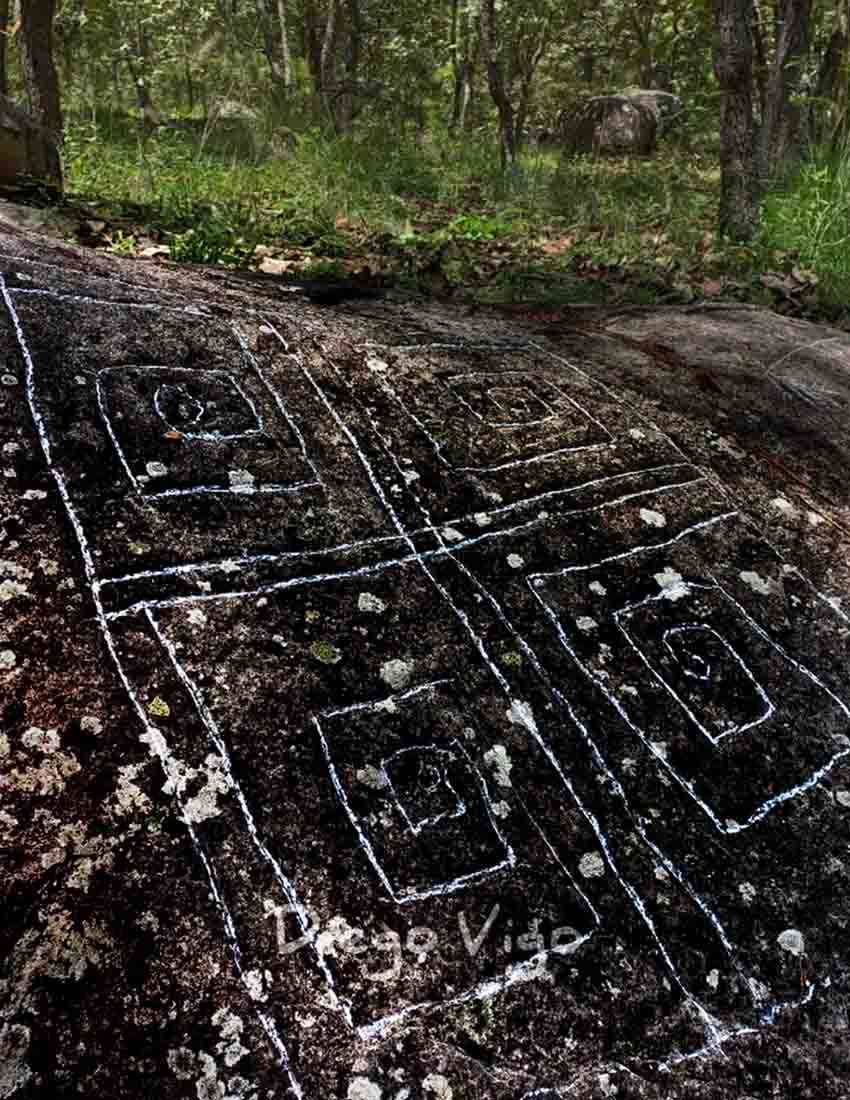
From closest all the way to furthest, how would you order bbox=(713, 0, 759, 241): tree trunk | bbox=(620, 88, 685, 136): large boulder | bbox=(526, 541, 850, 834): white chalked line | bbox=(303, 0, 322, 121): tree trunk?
bbox=(526, 541, 850, 834): white chalked line → bbox=(713, 0, 759, 241): tree trunk → bbox=(303, 0, 322, 121): tree trunk → bbox=(620, 88, 685, 136): large boulder

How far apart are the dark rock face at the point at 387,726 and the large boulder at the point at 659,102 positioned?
34.3 feet

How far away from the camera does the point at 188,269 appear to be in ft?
9.45

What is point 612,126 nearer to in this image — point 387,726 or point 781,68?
point 781,68

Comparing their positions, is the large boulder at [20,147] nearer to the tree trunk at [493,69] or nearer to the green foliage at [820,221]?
the green foliage at [820,221]

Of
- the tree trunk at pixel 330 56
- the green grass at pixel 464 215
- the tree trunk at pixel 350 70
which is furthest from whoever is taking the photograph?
the tree trunk at pixel 330 56

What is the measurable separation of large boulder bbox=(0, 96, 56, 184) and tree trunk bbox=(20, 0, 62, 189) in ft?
4.56

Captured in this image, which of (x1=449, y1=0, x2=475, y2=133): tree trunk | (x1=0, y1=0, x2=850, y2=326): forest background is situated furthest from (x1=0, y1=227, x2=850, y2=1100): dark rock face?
(x1=449, y1=0, x2=475, y2=133): tree trunk

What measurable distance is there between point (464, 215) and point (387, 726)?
16.9ft

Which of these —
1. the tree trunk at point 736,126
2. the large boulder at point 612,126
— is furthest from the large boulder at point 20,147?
the large boulder at point 612,126

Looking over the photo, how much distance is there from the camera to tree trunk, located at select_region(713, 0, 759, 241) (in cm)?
529

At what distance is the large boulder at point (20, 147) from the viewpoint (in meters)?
4.06

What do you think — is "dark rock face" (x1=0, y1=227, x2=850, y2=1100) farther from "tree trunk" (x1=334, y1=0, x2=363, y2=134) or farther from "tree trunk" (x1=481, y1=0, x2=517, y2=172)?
"tree trunk" (x1=334, y1=0, x2=363, y2=134)

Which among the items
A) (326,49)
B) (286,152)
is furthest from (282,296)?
(326,49)

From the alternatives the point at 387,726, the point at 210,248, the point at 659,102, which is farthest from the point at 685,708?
the point at 659,102
